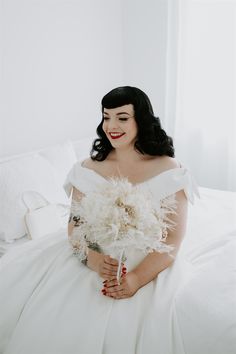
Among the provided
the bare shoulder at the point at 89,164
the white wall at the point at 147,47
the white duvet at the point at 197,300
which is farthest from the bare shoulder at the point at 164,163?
→ the white wall at the point at 147,47

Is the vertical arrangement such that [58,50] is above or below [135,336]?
above

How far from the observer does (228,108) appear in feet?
10.8

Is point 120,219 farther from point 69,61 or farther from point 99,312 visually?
point 69,61

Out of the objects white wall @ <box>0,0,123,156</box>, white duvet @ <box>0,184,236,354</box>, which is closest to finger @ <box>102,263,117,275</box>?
white duvet @ <box>0,184,236,354</box>

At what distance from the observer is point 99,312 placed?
1.31 meters

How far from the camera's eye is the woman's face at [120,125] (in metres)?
1.61

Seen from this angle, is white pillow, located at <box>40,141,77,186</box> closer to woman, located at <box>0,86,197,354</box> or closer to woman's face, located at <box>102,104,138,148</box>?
woman, located at <box>0,86,197,354</box>

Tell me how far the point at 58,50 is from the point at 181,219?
1961 millimetres

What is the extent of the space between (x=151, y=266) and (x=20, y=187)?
3.37ft

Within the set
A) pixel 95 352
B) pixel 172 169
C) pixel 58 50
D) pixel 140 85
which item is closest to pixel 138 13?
pixel 140 85

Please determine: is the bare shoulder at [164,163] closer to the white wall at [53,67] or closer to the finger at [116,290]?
the finger at [116,290]

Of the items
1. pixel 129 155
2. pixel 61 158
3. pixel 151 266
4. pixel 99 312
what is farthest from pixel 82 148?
pixel 99 312

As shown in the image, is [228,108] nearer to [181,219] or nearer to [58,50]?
[58,50]

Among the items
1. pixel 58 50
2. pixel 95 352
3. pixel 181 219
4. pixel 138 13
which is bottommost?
pixel 95 352
